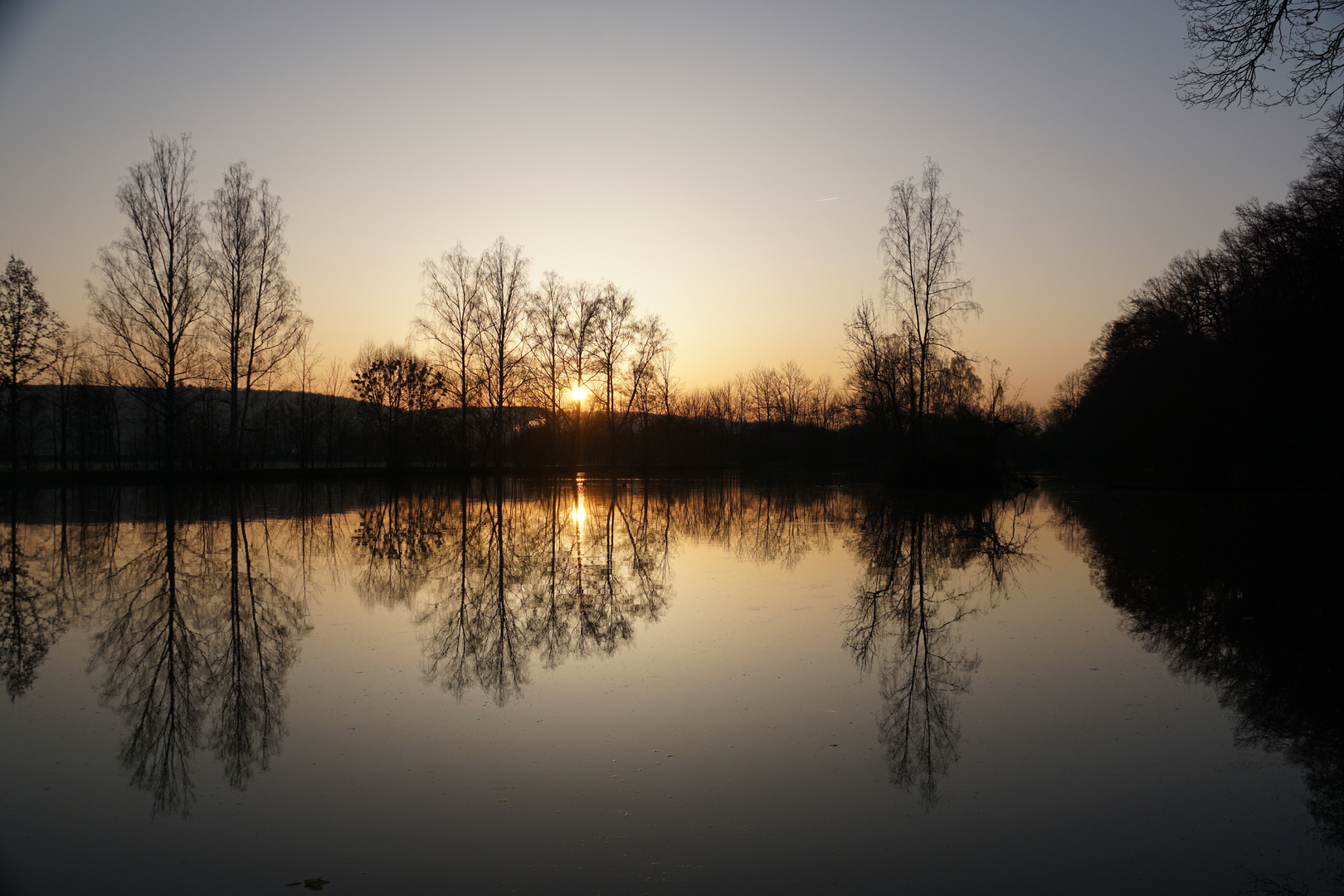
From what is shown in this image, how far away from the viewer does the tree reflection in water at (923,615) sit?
452 cm

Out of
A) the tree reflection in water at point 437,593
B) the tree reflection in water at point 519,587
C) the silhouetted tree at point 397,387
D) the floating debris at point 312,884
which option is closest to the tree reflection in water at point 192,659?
the tree reflection in water at point 437,593

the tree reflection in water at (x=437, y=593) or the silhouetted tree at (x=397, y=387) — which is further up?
the silhouetted tree at (x=397, y=387)

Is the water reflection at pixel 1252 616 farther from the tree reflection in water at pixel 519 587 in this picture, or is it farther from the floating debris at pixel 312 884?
the tree reflection in water at pixel 519 587

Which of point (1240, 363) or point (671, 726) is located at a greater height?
point (1240, 363)

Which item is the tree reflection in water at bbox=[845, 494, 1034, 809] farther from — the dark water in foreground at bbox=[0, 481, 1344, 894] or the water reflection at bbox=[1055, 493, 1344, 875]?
the water reflection at bbox=[1055, 493, 1344, 875]

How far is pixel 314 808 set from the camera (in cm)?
368

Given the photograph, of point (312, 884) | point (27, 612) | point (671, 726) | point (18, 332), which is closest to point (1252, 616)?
point (671, 726)

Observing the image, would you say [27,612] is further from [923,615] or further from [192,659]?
[923,615]

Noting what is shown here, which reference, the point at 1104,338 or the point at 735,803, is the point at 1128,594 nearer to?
the point at 735,803

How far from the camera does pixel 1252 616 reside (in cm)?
770

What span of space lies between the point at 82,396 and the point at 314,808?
57.5 meters

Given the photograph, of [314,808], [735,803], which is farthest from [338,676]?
[735,803]

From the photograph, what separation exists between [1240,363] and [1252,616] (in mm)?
20563

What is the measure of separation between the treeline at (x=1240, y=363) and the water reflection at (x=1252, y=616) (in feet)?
11.1
